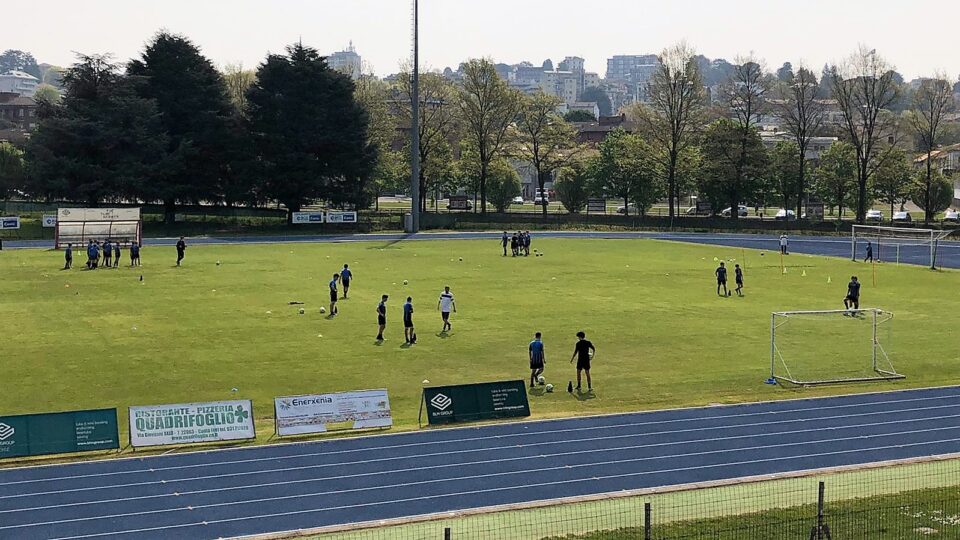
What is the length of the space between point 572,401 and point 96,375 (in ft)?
42.5

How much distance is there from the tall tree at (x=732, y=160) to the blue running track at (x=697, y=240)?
11.2 meters

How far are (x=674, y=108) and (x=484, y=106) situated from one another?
1823cm

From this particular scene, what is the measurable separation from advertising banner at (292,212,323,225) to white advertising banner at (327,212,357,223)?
2.47 ft

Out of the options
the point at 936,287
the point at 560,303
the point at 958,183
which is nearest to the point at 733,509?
the point at 560,303

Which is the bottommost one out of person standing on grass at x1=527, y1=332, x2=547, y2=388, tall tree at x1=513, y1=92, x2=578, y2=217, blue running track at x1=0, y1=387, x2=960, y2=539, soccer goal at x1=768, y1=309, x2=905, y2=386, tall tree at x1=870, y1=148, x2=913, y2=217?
blue running track at x1=0, y1=387, x2=960, y2=539

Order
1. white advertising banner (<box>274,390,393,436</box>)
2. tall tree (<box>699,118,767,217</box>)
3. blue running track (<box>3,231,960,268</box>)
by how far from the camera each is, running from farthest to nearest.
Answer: tall tree (<box>699,118,767,217</box>), blue running track (<box>3,231,960,268</box>), white advertising banner (<box>274,390,393,436</box>)

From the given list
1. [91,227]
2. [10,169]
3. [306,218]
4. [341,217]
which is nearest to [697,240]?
[341,217]

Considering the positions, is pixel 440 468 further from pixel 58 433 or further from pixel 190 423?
pixel 58 433

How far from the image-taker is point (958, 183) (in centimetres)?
13000

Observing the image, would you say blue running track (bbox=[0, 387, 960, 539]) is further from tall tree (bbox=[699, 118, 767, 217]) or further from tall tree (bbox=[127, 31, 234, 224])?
tall tree (bbox=[699, 118, 767, 217])

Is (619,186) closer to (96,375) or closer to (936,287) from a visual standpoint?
(936,287)

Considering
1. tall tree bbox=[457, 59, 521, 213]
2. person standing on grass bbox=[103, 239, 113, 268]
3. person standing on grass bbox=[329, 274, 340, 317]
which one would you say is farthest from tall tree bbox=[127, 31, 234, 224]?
person standing on grass bbox=[329, 274, 340, 317]

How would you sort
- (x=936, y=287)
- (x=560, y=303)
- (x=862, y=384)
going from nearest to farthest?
1. (x=862, y=384)
2. (x=560, y=303)
3. (x=936, y=287)

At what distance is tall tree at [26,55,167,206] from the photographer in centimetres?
7894
